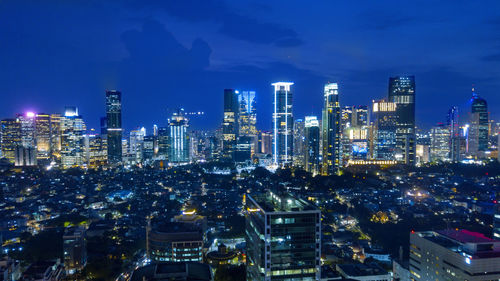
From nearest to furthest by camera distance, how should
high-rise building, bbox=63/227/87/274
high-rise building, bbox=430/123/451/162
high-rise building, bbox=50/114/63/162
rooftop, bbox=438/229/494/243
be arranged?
rooftop, bbox=438/229/494/243
high-rise building, bbox=63/227/87/274
high-rise building, bbox=50/114/63/162
high-rise building, bbox=430/123/451/162

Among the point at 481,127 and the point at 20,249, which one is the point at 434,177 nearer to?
the point at 481,127

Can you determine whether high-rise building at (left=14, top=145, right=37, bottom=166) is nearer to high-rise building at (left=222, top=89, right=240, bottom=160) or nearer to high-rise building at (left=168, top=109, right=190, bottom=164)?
high-rise building at (left=168, top=109, right=190, bottom=164)

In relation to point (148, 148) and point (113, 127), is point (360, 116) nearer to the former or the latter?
point (148, 148)

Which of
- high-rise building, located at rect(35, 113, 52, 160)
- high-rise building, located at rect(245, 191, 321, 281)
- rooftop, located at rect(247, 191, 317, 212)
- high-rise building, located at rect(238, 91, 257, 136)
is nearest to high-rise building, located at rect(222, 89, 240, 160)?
high-rise building, located at rect(238, 91, 257, 136)

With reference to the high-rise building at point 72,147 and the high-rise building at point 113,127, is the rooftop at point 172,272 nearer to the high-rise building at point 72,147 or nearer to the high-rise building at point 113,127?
the high-rise building at point 72,147

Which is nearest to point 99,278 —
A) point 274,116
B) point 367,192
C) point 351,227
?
point 351,227

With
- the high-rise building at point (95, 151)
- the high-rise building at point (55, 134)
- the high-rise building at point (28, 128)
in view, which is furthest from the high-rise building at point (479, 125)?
the high-rise building at point (28, 128)
